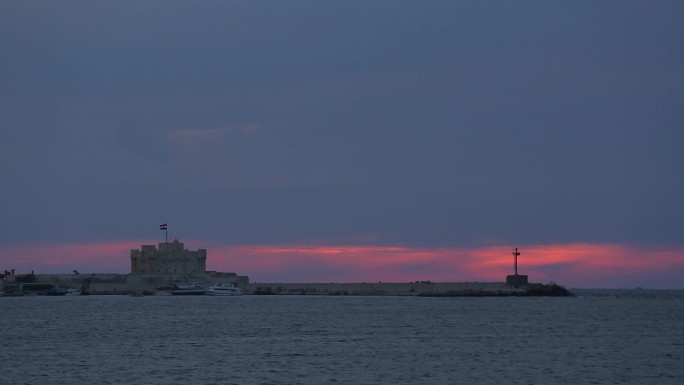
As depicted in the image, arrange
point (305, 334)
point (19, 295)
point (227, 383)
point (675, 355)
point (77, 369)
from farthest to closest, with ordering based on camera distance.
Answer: point (19, 295) → point (305, 334) → point (675, 355) → point (77, 369) → point (227, 383)

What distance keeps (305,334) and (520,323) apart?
19559 mm

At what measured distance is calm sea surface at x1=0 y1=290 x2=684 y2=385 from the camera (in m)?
42.8

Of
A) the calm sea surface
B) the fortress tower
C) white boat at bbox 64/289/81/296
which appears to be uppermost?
the fortress tower

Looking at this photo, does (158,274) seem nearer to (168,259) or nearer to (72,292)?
(168,259)

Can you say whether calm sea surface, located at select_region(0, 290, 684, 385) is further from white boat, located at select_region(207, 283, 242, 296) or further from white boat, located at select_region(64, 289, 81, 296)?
white boat, located at select_region(64, 289, 81, 296)

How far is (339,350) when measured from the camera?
5375cm

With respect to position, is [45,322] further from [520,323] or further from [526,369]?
[526,369]

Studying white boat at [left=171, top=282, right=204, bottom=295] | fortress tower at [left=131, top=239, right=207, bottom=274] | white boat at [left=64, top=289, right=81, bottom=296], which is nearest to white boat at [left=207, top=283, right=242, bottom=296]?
white boat at [left=171, top=282, right=204, bottom=295]

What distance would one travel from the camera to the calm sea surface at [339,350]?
42.8 metres

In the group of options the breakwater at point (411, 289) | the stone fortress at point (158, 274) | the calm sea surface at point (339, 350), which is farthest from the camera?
the stone fortress at point (158, 274)

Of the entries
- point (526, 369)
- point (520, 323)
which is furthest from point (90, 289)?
point (526, 369)

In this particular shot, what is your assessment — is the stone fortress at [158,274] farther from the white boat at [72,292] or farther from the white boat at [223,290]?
the white boat at [223,290]

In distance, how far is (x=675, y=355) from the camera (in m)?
52.4

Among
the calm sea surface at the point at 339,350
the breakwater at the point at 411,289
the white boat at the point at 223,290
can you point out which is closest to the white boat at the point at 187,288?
the white boat at the point at 223,290
